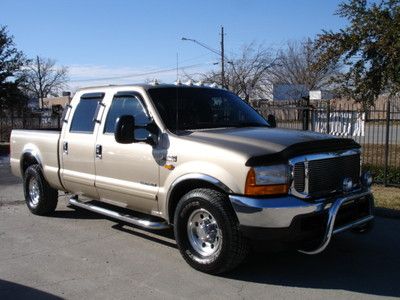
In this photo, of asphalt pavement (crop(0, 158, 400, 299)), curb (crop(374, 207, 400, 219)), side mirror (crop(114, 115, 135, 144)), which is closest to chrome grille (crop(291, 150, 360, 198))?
asphalt pavement (crop(0, 158, 400, 299))

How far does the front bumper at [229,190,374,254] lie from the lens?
469cm

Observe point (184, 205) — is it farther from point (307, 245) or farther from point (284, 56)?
point (284, 56)

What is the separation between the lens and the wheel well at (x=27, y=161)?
8.27m

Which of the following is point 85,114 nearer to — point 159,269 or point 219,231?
point 159,269

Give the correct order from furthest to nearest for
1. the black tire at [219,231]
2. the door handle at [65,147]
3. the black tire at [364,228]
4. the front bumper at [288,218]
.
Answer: the door handle at [65,147] < the black tire at [364,228] < the black tire at [219,231] < the front bumper at [288,218]

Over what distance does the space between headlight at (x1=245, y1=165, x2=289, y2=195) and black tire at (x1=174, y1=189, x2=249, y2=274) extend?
35cm

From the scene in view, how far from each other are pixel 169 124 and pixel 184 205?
1032 millimetres

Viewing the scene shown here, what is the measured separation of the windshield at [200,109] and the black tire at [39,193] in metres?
2.79

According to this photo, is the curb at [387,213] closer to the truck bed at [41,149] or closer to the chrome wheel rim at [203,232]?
the chrome wheel rim at [203,232]

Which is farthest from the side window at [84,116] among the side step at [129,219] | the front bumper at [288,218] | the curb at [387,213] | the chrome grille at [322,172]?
the curb at [387,213]

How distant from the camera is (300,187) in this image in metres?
4.88

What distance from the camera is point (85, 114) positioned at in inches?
280

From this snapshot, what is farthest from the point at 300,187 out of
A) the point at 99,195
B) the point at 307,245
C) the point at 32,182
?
the point at 32,182

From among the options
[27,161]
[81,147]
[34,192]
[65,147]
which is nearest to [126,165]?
[81,147]
